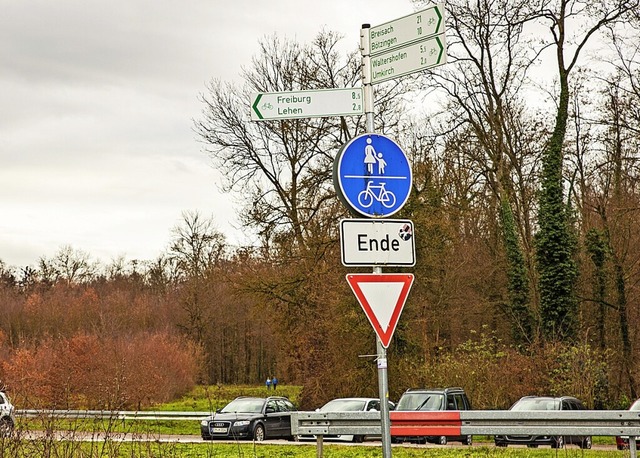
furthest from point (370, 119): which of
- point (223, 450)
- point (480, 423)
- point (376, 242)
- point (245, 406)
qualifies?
point (245, 406)

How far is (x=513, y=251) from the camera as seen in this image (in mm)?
37531

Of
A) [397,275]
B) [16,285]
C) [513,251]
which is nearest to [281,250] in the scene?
[513,251]

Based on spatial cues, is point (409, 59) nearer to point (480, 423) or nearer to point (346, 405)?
point (480, 423)

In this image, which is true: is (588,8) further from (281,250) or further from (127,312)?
(127,312)

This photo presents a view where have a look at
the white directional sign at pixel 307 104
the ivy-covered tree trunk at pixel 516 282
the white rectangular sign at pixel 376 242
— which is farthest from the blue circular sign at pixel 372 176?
the ivy-covered tree trunk at pixel 516 282

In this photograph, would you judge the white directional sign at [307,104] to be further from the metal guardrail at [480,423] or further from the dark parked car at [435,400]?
the dark parked car at [435,400]

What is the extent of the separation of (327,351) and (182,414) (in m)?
6.12

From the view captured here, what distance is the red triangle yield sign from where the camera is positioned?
7566mm

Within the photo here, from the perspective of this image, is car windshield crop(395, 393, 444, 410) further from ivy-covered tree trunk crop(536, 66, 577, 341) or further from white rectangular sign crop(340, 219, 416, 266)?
white rectangular sign crop(340, 219, 416, 266)

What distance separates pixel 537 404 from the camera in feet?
79.5

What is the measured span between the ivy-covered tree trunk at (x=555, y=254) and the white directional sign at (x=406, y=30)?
28.5 metres

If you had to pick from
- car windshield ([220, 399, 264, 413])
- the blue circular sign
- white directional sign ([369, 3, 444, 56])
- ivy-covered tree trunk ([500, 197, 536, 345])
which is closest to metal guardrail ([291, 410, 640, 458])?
the blue circular sign

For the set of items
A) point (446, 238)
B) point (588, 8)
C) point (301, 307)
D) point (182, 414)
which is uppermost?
point (588, 8)

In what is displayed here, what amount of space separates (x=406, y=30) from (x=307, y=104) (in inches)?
44.9
